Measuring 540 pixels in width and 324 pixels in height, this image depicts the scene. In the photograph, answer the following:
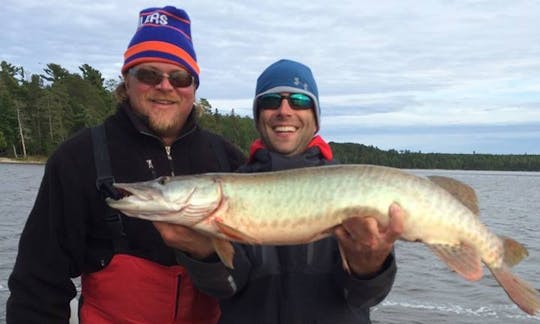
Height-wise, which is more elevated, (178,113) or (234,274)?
(178,113)

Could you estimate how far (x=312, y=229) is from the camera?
353 centimetres

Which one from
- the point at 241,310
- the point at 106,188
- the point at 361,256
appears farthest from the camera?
the point at 106,188

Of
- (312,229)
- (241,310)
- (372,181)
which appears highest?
(372,181)

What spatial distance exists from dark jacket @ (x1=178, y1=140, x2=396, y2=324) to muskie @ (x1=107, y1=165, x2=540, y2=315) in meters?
0.25

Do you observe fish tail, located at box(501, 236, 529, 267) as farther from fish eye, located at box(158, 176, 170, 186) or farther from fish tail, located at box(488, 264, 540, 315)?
fish eye, located at box(158, 176, 170, 186)

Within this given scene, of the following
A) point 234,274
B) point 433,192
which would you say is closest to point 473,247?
point 433,192

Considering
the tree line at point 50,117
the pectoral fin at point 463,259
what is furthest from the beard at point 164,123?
the tree line at point 50,117

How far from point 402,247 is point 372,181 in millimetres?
15656

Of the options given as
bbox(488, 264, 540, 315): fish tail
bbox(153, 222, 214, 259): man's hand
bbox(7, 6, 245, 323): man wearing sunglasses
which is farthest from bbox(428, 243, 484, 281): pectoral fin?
bbox(7, 6, 245, 323): man wearing sunglasses

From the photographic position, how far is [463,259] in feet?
12.0

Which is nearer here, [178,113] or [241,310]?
[241,310]

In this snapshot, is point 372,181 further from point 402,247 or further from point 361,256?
point 402,247

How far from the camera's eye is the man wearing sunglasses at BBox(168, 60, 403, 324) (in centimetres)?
348

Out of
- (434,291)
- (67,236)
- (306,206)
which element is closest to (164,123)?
(67,236)
